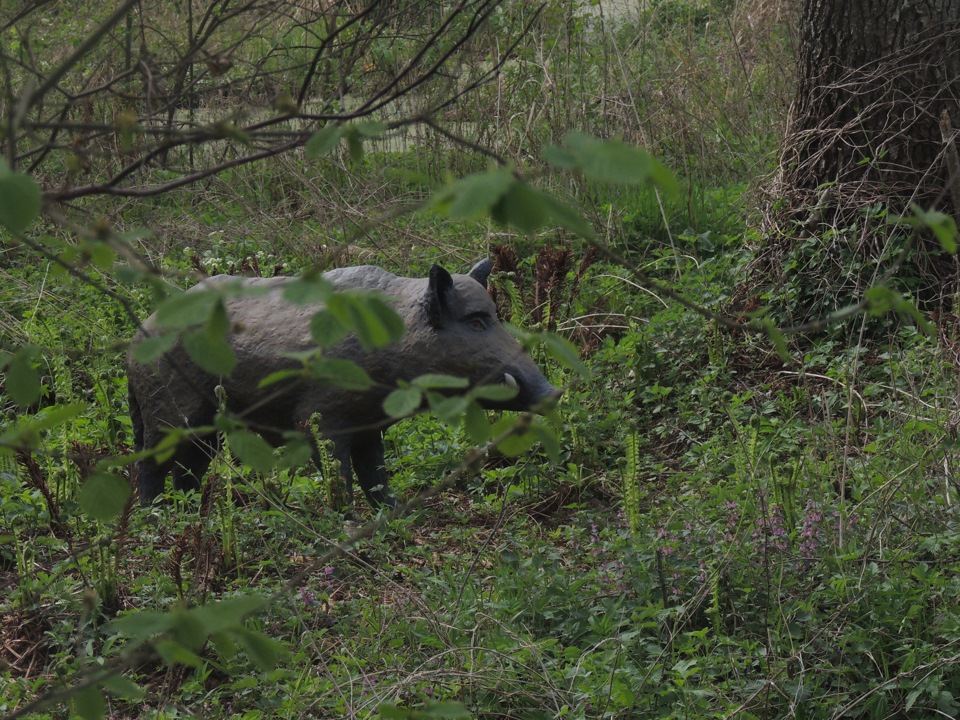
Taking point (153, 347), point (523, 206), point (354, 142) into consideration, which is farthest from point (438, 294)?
point (523, 206)

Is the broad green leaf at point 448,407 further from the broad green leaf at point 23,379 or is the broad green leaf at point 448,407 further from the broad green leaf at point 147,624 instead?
the broad green leaf at point 23,379

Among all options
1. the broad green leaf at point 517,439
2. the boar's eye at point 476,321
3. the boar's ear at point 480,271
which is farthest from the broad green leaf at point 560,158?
the boar's ear at point 480,271

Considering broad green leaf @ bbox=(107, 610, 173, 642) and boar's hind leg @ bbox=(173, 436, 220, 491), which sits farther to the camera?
boar's hind leg @ bbox=(173, 436, 220, 491)

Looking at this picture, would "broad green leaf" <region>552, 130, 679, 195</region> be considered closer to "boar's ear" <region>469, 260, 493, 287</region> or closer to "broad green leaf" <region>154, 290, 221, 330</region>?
"broad green leaf" <region>154, 290, 221, 330</region>

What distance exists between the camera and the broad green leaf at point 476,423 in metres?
1.62

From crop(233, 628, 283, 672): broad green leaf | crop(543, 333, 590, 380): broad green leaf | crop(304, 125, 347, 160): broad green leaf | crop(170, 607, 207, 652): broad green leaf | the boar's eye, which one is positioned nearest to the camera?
crop(170, 607, 207, 652): broad green leaf

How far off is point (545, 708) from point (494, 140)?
618 cm

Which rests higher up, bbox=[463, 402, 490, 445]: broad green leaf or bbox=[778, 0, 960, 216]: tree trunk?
bbox=[463, 402, 490, 445]: broad green leaf

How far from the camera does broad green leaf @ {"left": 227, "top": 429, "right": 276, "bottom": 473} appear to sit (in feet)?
5.18

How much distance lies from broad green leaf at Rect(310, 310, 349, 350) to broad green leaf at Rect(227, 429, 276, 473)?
6.8 inches

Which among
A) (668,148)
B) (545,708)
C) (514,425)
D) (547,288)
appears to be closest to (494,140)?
(668,148)

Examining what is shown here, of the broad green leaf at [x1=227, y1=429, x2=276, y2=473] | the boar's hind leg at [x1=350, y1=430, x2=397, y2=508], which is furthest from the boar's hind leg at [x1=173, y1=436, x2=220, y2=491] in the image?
the broad green leaf at [x1=227, y1=429, x2=276, y2=473]

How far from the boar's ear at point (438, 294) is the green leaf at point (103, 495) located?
293 cm

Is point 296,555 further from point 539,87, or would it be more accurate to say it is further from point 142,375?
point 539,87
